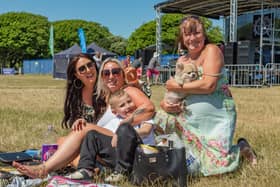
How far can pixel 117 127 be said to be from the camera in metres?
3.46

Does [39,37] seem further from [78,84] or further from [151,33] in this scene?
[78,84]

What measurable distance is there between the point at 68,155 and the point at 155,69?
702 inches

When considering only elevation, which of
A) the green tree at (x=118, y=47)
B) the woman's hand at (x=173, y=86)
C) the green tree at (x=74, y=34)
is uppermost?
the green tree at (x=74, y=34)

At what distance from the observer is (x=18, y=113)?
8023 mm

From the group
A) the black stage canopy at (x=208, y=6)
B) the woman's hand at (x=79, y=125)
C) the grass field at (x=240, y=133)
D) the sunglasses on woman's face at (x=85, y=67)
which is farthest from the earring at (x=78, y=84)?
A: the black stage canopy at (x=208, y=6)

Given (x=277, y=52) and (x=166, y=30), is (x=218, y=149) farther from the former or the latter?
(x=166, y=30)

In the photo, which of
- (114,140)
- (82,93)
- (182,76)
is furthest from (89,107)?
(182,76)

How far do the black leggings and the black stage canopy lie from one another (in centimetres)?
2066

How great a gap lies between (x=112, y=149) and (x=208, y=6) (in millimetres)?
22909

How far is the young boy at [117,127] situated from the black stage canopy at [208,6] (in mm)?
20400

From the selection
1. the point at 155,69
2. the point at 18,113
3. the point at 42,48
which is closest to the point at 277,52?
the point at 155,69

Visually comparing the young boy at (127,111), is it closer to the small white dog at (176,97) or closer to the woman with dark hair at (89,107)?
the woman with dark hair at (89,107)

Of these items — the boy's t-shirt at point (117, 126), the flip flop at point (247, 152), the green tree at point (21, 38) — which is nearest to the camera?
the boy's t-shirt at point (117, 126)

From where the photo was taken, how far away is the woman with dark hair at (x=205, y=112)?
3432mm
